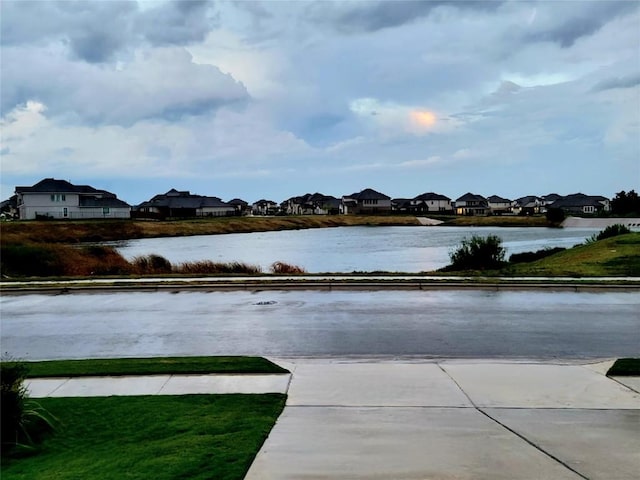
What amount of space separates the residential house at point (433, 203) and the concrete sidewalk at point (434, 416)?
164 meters

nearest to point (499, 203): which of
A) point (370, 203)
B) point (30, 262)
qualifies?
point (370, 203)

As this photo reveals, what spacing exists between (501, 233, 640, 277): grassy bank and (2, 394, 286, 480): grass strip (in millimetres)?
18376

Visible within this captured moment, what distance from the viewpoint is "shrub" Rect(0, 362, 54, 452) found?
244 inches

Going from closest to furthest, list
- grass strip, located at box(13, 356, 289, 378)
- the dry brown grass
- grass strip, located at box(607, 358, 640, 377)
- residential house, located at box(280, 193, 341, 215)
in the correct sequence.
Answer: grass strip, located at box(607, 358, 640, 377), grass strip, located at box(13, 356, 289, 378), the dry brown grass, residential house, located at box(280, 193, 341, 215)

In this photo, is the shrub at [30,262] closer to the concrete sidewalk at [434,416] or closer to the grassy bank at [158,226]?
the grassy bank at [158,226]

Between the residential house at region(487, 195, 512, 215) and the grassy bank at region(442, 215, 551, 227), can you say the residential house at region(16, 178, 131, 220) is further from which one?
the residential house at region(487, 195, 512, 215)

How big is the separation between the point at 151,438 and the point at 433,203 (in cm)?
17194

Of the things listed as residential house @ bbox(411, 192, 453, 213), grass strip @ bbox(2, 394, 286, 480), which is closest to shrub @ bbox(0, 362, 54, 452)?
grass strip @ bbox(2, 394, 286, 480)

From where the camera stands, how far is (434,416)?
7.06 meters

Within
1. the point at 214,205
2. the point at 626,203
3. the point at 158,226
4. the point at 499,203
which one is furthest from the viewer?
the point at 499,203

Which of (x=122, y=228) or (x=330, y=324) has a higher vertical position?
(x=122, y=228)

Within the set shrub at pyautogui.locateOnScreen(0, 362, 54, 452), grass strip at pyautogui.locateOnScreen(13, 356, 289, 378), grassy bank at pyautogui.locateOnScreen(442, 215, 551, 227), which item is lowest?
grass strip at pyautogui.locateOnScreen(13, 356, 289, 378)

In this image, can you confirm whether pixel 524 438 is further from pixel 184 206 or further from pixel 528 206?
pixel 528 206

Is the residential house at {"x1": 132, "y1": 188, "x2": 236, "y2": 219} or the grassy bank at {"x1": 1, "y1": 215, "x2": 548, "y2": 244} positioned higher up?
the residential house at {"x1": 132, "y1": 188, "x2": 236, "y2": 219}
